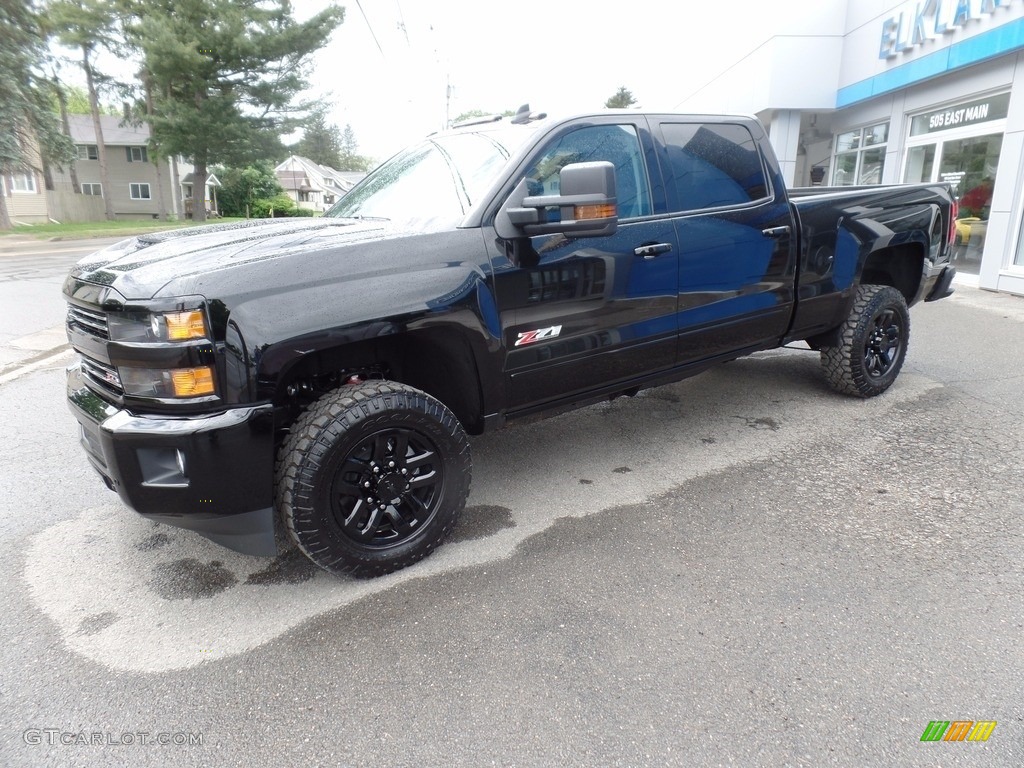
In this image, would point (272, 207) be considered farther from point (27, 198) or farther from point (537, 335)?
point (537, 335)

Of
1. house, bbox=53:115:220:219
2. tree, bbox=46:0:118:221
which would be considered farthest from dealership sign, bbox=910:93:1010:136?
house, bbox=53:115:220:219

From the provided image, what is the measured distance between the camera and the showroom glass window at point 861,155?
13.3 metres

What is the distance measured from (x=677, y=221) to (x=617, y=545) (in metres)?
1.74

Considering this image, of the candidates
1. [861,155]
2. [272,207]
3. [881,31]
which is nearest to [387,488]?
[881,31]

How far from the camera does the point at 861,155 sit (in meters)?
14.2

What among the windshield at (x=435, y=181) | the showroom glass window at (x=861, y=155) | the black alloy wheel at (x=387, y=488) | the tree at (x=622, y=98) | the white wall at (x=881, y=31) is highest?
the tree at (x=622, y=98)

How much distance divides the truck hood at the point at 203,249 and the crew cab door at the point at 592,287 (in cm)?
64

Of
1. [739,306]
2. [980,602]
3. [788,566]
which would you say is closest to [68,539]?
[788,566]

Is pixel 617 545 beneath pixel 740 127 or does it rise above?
beneath

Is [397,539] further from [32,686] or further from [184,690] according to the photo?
[32,686]

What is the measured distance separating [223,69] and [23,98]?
833 centimetres

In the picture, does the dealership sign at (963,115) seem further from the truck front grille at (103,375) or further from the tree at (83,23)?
the tree at (83,23)

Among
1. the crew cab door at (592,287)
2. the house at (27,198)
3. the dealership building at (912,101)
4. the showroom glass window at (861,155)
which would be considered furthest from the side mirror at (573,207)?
the house at (27,198)

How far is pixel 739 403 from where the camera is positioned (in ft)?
16.6
